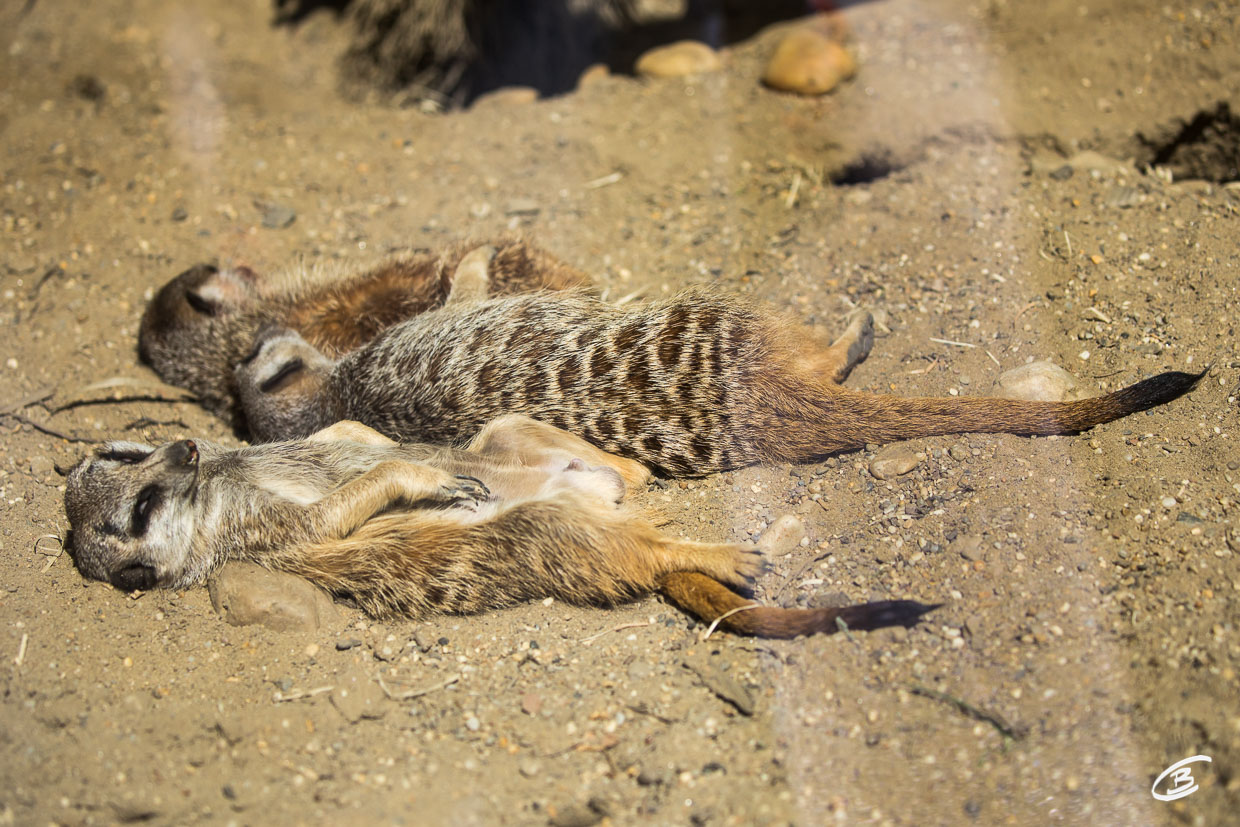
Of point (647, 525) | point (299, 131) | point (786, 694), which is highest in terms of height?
point (299, 131)

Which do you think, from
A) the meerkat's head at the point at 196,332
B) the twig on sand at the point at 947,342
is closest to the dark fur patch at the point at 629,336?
the twig on sand at the point at 947,342

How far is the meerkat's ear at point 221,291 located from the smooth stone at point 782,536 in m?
2.30

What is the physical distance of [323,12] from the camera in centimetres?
500

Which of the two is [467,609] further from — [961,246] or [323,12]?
[323,12]

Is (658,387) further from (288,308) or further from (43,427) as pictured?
(43,427)

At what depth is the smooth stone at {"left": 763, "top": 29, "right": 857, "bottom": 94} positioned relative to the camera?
3.93 metres

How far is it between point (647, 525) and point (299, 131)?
2985 millimetres

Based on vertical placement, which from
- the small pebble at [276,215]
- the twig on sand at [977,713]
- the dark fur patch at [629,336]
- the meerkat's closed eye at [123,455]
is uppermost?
the small pebble at [276,215]

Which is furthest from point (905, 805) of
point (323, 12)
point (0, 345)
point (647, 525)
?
point (323, 12)

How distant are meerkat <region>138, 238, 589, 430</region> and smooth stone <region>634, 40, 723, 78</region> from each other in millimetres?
1467

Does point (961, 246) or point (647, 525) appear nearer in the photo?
point (647, 525)

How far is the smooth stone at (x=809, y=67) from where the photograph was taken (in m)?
3.93

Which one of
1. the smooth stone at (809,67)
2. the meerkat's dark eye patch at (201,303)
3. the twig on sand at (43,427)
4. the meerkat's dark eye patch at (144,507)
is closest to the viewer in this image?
the meerkat's dark eye patch at (144,507)

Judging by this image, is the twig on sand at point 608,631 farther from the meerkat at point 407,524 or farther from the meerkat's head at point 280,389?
the meerkat's head at point 280,389
